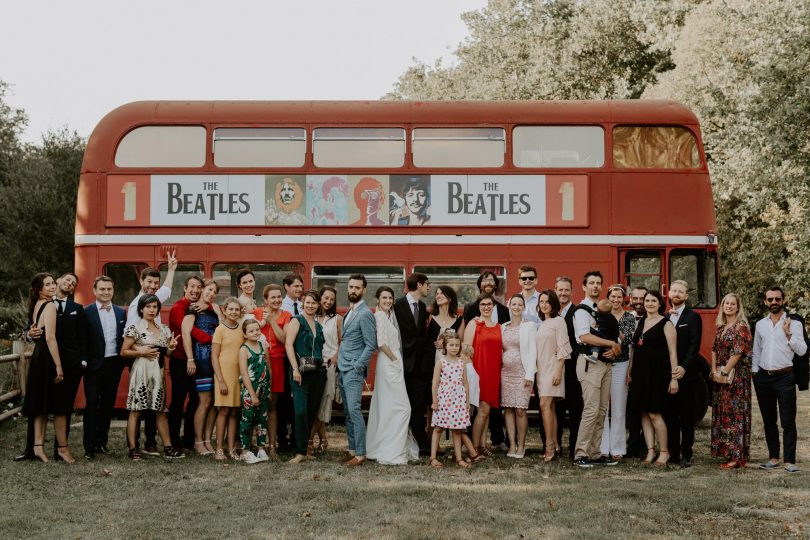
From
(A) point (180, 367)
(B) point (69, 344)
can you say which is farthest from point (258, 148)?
(B) point (69, 344)

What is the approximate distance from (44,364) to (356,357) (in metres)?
2.89

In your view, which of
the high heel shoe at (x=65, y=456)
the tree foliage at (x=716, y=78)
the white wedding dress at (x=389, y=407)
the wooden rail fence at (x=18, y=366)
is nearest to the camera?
the high heel shoe at (x=65, y=456)

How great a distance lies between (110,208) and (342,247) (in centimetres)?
289

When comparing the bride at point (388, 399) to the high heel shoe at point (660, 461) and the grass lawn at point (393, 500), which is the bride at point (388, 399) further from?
the high heel shoe at point (660, 461)

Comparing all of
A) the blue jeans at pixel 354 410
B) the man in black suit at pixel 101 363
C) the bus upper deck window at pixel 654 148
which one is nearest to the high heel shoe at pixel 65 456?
the man in black suit at pixel 101 363

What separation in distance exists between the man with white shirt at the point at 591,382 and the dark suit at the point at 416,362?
59.0 inches

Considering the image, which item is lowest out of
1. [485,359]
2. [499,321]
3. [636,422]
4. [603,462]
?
[603,462]

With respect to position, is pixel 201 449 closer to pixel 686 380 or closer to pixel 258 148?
pixel 258 148

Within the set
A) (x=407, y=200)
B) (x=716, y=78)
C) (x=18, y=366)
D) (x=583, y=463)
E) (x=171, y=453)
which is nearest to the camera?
(x=583, y=463)

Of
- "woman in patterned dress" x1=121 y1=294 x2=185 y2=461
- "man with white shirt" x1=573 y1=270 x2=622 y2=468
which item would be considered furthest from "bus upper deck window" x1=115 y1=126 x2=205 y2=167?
"man with white shirt" x1=573 y1=270 x2=622 y2=468

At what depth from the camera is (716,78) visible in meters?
20.4

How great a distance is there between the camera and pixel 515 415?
31.1 ft

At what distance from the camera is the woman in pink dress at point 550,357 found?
9141 mm

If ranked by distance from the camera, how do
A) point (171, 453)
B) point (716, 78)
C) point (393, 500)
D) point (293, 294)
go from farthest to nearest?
point (716, 78) < point (293, 294) < point (171, 453) < point (393, 500)
